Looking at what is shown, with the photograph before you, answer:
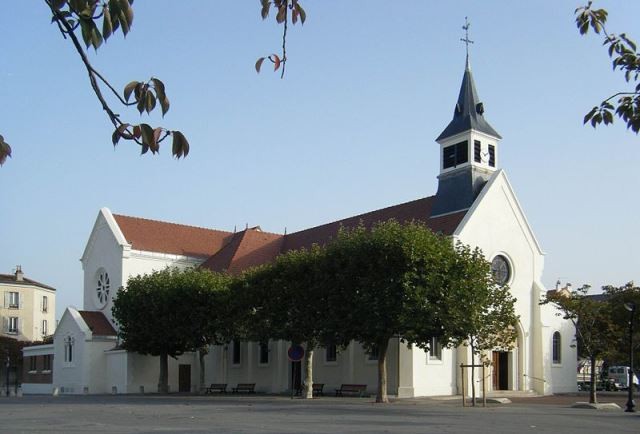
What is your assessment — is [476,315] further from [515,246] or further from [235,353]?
[235,353]

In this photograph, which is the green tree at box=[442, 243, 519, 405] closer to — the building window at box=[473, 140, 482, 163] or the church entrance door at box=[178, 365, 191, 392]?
the building window at box=[473, 140, 482, 163]

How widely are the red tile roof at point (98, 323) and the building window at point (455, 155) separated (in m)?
27.1

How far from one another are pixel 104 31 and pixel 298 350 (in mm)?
35210

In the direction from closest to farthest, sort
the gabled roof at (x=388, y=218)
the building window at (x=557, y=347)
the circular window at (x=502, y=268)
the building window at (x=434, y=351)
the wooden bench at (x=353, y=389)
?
the building window at (x=434, y=351)
the wooden bench at (x=353, y=389)
the gabled roof at (x=388, y=218)
the circular window at (x=502, y=268)
the building window at (x=557, y=347)

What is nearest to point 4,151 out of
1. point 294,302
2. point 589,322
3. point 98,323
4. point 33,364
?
point 589,322

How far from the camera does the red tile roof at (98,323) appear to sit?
57.4 meters

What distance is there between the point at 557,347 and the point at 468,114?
16180mm

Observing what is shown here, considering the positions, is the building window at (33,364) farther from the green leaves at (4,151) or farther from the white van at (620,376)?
the green leaves at (4,151)

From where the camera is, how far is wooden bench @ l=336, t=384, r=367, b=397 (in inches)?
1769

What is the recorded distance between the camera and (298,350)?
38.8 m

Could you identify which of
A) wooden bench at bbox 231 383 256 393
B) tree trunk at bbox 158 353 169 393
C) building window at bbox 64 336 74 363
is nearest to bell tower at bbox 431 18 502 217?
wooden bench at bbox 231 383 256 393

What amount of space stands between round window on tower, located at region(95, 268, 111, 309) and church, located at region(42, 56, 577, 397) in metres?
0.08

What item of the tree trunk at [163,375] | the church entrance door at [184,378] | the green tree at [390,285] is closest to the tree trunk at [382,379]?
the green tree at [390,285]

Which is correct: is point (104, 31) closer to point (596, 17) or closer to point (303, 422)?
point (596, 17)
